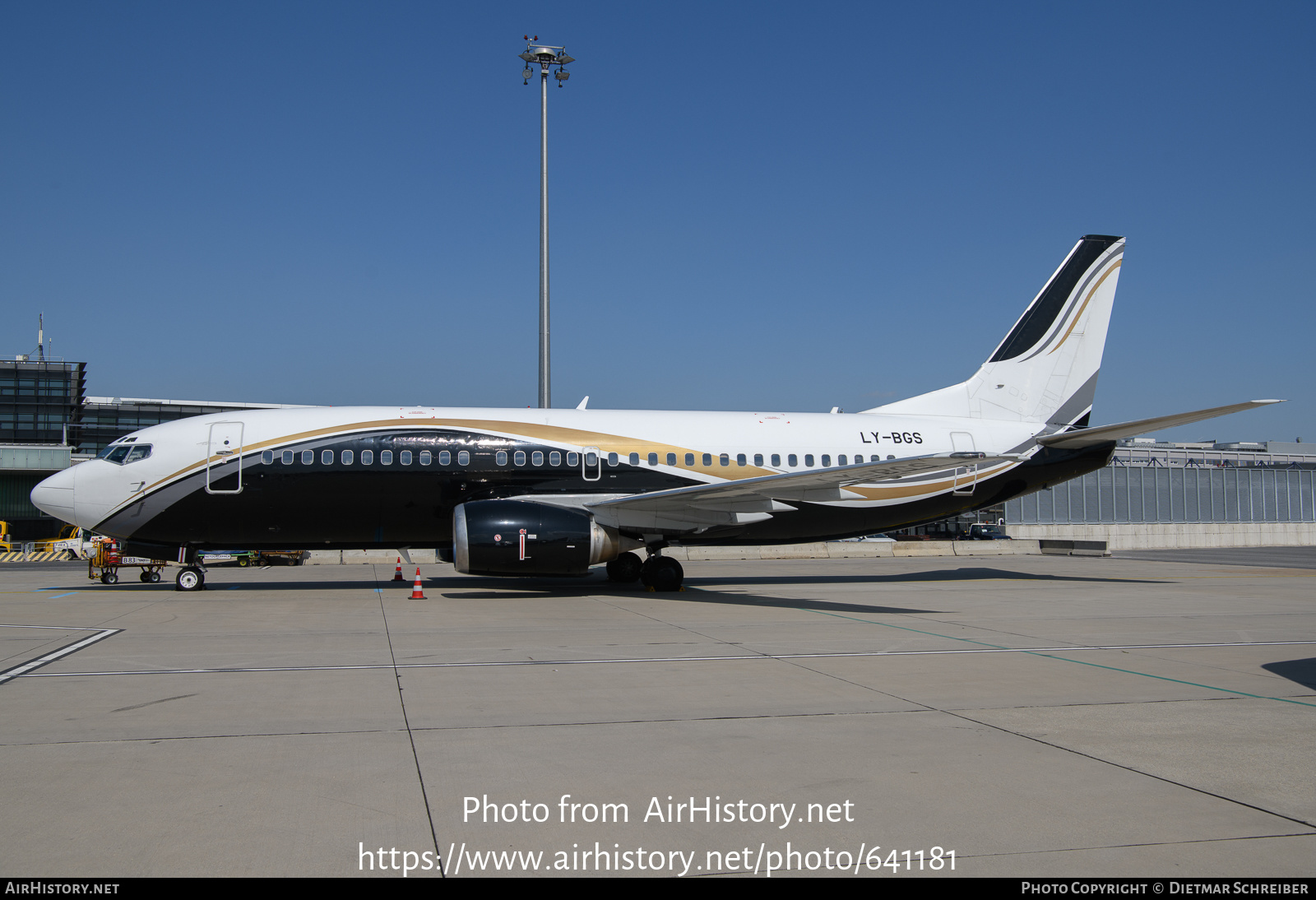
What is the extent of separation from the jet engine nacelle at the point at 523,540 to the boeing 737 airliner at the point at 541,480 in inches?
1.2

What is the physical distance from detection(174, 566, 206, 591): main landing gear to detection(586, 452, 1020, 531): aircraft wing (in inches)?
309

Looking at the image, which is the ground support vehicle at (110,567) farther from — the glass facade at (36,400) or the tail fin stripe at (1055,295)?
the glass facade at (36,400)

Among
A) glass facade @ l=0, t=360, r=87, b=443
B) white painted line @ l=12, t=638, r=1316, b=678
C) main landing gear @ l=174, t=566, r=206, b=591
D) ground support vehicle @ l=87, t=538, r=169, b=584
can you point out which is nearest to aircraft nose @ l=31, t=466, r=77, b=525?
main landing gear @ l=174, t=566, r=206, b=591

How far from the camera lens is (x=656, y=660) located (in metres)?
9.28

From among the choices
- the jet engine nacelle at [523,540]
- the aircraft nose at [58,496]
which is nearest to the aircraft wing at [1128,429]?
the jet engine nacelle at [523,540]

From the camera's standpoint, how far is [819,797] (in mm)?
4793

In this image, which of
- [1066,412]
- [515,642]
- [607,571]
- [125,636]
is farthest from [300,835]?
[1066,412]

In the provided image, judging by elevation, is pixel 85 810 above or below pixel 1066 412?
below

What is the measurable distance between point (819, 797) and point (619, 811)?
1.11 meters

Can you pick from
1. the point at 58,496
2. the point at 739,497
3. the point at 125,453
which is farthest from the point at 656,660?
Result: the point at 58,496

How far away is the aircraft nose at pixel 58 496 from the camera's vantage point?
16062 millimetres

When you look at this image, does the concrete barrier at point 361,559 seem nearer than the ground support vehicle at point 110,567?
No

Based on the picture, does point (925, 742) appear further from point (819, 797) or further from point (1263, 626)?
point (1263, 626)

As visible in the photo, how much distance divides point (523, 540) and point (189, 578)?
23.9 feet
